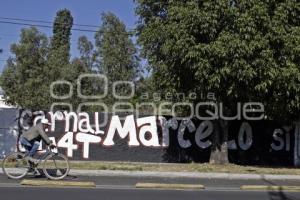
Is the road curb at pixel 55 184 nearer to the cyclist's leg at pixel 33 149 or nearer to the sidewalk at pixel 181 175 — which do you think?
the cyclist's leg at pixel 33 149

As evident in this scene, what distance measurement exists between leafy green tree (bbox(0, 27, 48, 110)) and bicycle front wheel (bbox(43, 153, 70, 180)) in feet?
79.5

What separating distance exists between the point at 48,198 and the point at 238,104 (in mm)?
11250

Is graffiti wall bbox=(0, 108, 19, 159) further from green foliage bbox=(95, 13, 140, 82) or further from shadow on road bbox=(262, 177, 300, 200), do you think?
green foliage bbox=(95, 13, 140, 82)

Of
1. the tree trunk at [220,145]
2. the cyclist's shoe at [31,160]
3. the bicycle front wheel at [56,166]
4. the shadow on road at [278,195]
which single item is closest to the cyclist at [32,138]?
the cyclist's shoe at [31,160]

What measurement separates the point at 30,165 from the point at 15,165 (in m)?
0.39

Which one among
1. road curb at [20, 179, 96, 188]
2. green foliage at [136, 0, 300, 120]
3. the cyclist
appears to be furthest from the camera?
green foliage at [136, 0, 300, 120]

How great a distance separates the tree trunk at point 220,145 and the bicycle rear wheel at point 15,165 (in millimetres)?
8235

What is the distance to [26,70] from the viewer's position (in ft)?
134

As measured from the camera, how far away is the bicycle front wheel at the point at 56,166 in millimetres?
15164

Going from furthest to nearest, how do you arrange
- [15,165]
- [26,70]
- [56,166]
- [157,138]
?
[26,70] → [157,138] → [56,166] → [15,165]

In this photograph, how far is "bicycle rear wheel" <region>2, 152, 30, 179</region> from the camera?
1522 cm

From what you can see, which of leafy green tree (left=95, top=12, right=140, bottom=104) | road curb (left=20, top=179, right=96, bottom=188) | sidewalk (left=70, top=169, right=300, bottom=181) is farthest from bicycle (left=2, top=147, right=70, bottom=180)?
leafy green tree (left=95, top=12, right=140, bottom=104)

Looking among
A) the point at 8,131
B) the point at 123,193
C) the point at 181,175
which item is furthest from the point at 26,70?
the point at 123,193

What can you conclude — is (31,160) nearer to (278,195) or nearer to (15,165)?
(15,165)
